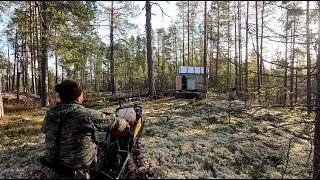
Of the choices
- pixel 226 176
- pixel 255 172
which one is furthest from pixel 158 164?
pixel 255 172

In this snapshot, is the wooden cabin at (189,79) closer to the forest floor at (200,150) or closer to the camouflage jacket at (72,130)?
the forest floor at (200,150)

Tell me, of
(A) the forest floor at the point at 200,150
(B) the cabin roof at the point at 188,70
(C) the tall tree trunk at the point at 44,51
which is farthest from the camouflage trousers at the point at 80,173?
(B) the cabin roof at the point at 188,70

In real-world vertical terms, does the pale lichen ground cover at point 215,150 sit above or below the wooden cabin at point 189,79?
below

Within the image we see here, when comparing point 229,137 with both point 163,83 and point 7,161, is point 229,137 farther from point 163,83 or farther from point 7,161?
point 163,83

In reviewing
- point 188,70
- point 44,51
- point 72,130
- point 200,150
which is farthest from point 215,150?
point 188,70

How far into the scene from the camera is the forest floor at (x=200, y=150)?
677cm

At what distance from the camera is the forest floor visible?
22.2 ft

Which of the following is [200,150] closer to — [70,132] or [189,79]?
[70,132]

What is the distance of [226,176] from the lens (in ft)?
20.8

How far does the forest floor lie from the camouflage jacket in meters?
1.61

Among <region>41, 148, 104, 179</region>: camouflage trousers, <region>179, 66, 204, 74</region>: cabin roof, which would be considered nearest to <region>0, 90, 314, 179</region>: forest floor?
<region>41, 148, 104, 179</region>: camouflage trousers

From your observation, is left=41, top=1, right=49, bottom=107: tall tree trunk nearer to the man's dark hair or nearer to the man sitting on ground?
the man's dark hair

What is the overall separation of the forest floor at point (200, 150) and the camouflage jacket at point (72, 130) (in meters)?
1.61

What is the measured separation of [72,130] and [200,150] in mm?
4248
